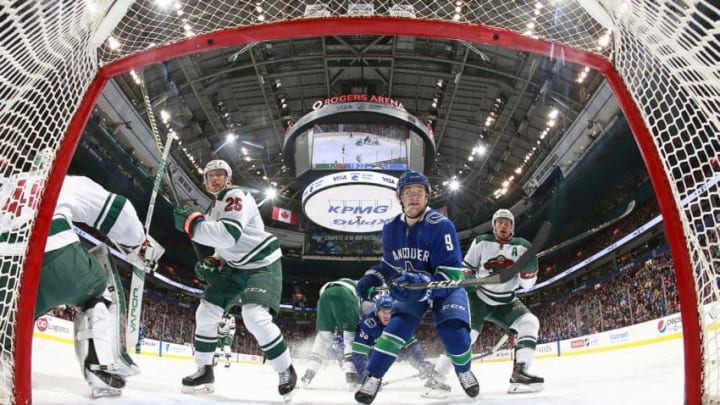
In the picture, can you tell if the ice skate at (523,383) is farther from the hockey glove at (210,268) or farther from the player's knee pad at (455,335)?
the hockey glove at (210,268)

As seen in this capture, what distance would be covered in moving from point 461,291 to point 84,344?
5.69ft

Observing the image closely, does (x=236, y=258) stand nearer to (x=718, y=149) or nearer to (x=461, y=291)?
(x=461, y=291)

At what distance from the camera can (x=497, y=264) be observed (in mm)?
3408

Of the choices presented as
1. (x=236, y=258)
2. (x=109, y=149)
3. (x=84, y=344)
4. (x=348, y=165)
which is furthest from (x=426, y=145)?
(x=84, y=344)

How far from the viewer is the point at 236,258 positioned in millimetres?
2707

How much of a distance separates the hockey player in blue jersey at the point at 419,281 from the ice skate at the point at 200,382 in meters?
0.99

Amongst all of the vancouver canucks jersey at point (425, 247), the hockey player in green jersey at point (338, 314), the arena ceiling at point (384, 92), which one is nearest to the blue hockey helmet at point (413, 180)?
the vancouver canucks jersey at point (425, 247)

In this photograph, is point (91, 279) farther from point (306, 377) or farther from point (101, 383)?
point (306, 377)

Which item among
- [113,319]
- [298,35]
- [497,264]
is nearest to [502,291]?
[497,264]

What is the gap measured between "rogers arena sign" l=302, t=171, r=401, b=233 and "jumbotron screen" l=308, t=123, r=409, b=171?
2.26 feet

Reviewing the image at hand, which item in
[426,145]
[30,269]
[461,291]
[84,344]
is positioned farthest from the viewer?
[426,145]

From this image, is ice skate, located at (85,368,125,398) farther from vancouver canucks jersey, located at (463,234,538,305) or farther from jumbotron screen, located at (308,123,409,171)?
jumbotron screen, located at (308,123,409,171)

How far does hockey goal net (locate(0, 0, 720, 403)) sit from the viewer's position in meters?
1.54

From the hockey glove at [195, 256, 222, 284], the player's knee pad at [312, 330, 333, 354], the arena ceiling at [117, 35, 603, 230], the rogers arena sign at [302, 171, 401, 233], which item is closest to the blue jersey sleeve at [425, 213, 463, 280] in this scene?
the hockey glove at [195, 256, 222, 284]
